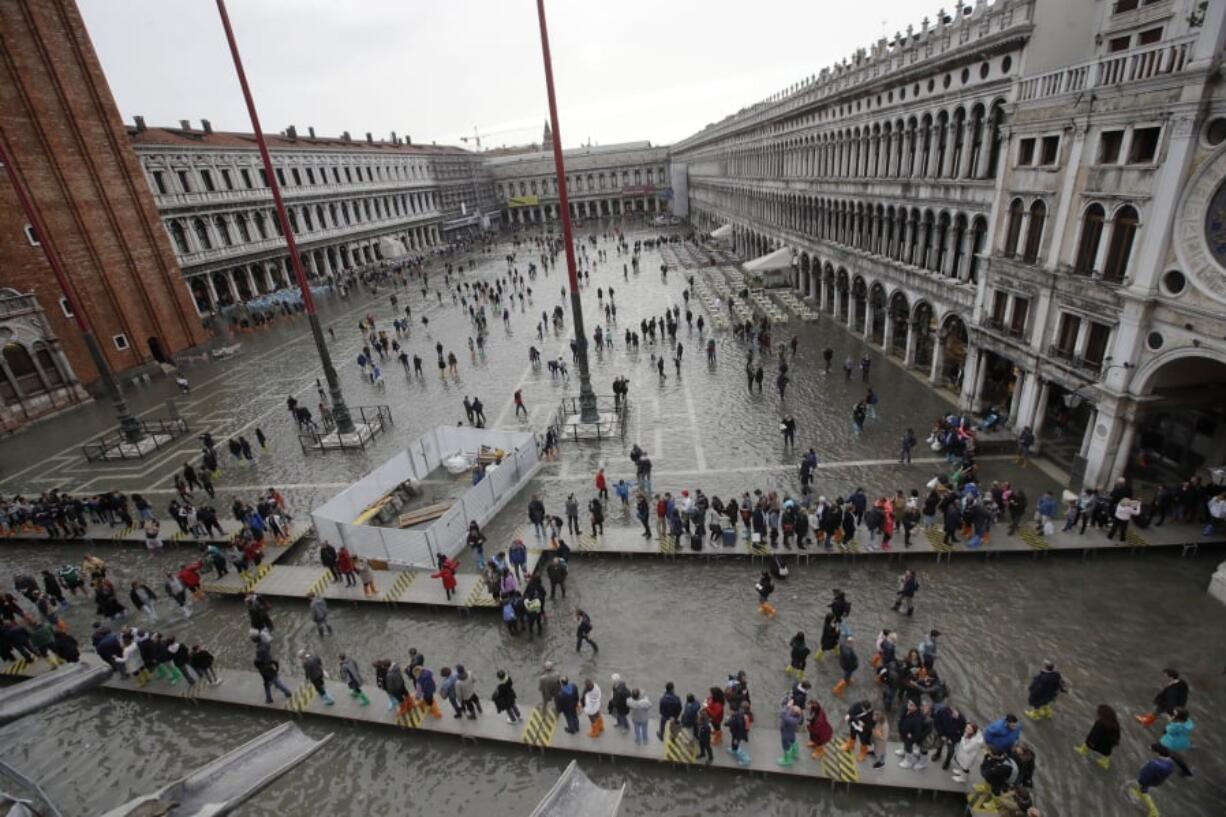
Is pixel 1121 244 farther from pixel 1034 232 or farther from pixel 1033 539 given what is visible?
pixel 1033 539

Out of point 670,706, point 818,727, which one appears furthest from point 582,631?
point 818,727

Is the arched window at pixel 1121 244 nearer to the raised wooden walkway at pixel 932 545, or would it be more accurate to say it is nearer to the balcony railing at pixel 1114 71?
the balcony railing at pixel 1114 71

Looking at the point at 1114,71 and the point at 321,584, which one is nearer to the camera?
the point at 1114,71

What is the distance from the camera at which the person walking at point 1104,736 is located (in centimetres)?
895

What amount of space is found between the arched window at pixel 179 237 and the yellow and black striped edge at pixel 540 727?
2014 inches

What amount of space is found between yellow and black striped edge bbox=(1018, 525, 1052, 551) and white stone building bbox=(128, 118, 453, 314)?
5155 cm

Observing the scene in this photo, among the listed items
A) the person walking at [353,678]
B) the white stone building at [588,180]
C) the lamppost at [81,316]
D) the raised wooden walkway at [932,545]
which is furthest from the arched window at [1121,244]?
the white stone building at [588,180]

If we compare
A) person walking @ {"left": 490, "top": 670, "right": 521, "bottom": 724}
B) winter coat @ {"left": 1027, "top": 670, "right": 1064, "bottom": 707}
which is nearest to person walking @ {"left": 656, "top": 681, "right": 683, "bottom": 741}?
person walking @ {"left": 490, "top": 670, "right": 521, "bottom": 724}

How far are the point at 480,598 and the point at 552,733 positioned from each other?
4.29 meters

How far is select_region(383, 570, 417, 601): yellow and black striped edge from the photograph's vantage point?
48.3ft

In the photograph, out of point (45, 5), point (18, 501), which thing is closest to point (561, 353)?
point (18, 501)

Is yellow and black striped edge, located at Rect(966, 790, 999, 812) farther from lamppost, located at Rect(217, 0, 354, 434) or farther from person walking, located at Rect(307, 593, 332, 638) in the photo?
lamppost, located at Rect(217, 0, 354, 434)

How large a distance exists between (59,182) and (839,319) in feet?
145

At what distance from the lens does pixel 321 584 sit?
15445 mm
